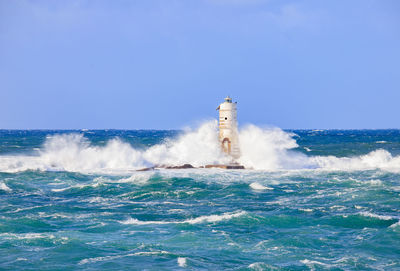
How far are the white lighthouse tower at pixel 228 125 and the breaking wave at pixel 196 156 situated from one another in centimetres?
113

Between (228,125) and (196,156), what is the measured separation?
12.5 feet

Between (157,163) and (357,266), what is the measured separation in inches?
1027

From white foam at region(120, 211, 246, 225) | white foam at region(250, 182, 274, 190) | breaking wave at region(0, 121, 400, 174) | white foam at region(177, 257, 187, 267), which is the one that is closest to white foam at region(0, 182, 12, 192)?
breaking wave at region(0, 121, 400, 174)

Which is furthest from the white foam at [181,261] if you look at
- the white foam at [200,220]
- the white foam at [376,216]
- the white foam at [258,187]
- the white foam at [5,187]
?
the white foam at [5,187]

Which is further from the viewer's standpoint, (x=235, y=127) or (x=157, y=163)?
(x=157, y=163)

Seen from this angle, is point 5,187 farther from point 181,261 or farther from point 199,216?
point 181,261

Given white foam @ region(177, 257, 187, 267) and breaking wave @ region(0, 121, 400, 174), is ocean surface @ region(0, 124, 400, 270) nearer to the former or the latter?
white foam @ region(177, 257, 187, 267)

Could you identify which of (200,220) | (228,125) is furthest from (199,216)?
(228,125)

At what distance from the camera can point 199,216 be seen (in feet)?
63.2

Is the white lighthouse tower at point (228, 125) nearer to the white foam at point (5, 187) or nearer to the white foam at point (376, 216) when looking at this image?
the white foam at point (5, 187)

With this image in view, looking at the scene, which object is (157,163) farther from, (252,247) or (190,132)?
(252,247)

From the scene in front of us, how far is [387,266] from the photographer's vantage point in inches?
527

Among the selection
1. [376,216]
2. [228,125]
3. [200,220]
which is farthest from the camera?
[228,125]

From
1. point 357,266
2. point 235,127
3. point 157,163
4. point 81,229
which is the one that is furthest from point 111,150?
point 357,266
